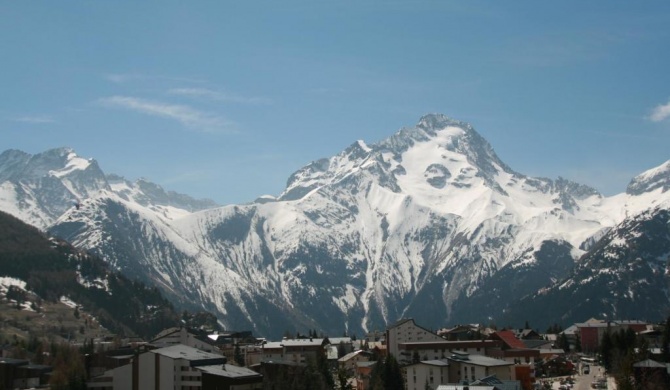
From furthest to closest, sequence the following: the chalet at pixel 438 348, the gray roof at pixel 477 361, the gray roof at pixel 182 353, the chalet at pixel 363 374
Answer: the chalet at pixel 438 348, the chalet at pixel 363 374, the gray roof at pixel 477 361, the gray roof at pixel 182 353

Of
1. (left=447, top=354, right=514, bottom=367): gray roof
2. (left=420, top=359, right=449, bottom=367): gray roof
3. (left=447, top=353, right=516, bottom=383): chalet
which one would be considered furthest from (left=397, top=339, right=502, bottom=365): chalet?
(left=447, top=353, right=516, bottom=383): chalet

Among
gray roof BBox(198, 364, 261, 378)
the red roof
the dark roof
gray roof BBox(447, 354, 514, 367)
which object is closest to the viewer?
gray roof BBox(198, 364, 261, 378)

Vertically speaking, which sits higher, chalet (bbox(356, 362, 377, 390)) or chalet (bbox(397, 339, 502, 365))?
chalet (bbox(397, 339, 502, 365))

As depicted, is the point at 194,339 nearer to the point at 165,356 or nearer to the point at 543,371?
the point at 165,356

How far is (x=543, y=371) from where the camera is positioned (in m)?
169

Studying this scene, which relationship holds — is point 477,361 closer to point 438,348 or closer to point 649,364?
point 649,364

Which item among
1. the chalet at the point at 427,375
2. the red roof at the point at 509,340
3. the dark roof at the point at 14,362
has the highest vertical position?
the red roof at the point at 509,340

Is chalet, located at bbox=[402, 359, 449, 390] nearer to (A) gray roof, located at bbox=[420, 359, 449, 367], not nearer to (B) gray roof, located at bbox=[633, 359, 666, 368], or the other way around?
(A) gray roof, located at bbox=[420, 359, 449, 367]

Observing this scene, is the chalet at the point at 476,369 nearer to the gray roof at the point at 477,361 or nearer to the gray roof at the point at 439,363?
the gray roof at the point at 477,361

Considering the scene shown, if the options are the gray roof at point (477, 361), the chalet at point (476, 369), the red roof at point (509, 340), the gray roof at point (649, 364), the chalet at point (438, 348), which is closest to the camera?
the gray roof at point (649, 364)

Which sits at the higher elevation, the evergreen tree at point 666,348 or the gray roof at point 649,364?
the evergreen tree at point 666,348

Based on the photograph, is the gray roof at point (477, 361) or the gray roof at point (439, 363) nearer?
the gray roof at point (477, 361)

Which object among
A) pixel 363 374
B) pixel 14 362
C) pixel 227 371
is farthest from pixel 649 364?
pixel 14 362

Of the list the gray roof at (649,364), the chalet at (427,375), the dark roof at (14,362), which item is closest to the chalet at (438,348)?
the chalet at (427,375)
